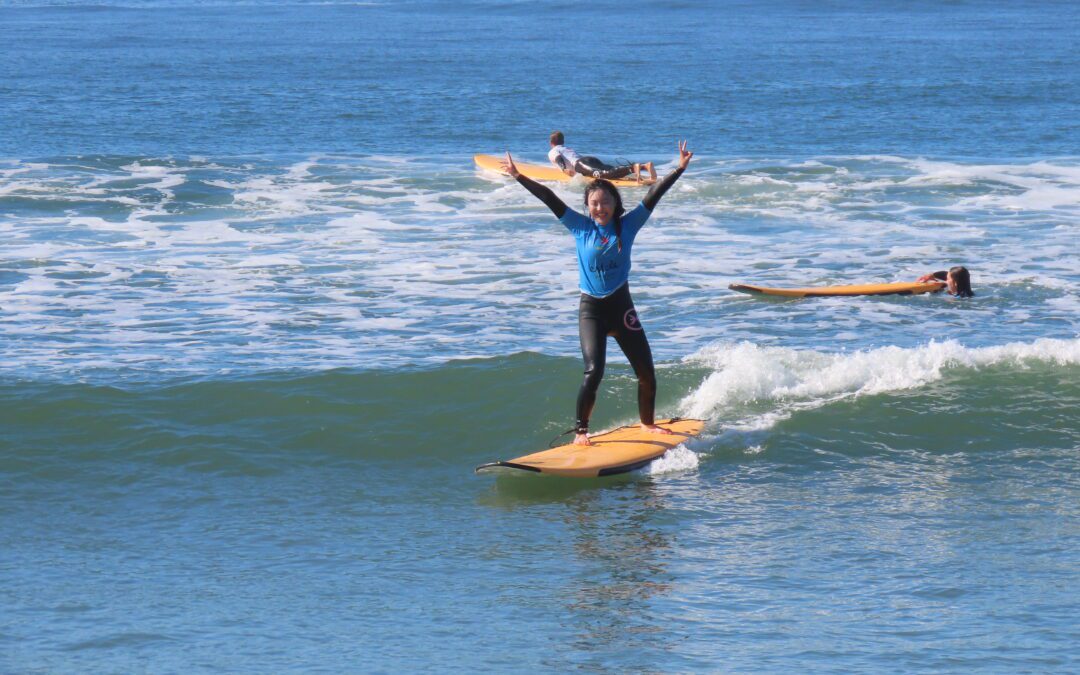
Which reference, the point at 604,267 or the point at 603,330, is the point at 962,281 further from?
the point at 604,267

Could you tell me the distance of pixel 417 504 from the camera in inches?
333

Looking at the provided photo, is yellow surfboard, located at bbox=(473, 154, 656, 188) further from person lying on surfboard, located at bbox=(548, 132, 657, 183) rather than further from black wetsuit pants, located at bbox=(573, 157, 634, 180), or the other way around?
black wetsuit pants, located at bbox=(573, 157, 634, 180)

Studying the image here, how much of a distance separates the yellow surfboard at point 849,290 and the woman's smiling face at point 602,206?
684 centimetres

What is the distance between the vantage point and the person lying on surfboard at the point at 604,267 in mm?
8219

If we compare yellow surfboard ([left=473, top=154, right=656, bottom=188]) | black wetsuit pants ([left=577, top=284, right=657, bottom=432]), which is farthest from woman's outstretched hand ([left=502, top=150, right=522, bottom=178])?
yellow surfboard ([left=473, top=154, right=656, bottom=188])

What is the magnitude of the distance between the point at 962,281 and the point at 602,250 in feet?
25.1

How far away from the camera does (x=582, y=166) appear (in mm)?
23703

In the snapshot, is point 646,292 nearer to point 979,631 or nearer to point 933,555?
point 933,555

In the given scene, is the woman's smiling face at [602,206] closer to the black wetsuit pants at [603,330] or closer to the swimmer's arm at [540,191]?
the swimmer's arm at [540,191]

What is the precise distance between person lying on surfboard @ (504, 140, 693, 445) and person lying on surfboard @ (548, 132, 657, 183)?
14989 millimetres

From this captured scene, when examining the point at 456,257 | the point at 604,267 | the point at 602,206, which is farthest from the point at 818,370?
the point at 456,257

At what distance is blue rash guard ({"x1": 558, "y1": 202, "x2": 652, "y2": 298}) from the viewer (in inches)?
326

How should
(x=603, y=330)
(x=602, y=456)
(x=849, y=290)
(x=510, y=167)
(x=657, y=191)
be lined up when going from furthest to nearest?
(x=849, y=290) < (x=602, y=456) < (x=603, y=330) < (x=657, y=191) < (x=510, y=167)

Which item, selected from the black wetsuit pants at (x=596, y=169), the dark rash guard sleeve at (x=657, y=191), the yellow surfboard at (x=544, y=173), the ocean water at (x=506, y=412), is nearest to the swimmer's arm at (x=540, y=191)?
the dark rash guard sleeve at (x=657, y=191)
